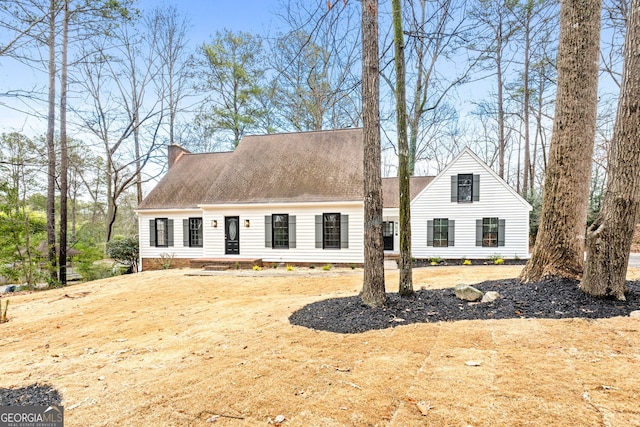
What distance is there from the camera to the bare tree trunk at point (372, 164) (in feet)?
13.4

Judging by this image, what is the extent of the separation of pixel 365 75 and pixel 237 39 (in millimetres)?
16381

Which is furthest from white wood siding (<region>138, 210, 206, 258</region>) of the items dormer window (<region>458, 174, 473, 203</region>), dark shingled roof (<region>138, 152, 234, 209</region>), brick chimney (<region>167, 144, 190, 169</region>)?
dormer window (<region>458, 174, 473, 203</region>)

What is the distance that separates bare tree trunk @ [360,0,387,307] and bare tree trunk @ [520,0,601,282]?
2.36 metres

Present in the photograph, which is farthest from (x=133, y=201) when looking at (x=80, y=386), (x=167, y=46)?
(x=80, y=386)

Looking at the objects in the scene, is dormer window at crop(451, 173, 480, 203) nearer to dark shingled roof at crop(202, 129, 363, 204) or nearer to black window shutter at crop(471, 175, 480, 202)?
black window shutter at crop(471, 175, 480, 202)

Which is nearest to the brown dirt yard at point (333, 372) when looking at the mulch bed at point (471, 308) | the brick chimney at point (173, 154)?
the mulch bed at point (471, 308)

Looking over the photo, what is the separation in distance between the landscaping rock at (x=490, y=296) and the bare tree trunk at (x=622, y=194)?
1.01 meters

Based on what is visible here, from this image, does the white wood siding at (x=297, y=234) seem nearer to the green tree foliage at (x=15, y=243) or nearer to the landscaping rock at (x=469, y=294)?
the green tree foliage at (x=15, y=243)

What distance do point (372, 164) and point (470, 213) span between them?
9164mm

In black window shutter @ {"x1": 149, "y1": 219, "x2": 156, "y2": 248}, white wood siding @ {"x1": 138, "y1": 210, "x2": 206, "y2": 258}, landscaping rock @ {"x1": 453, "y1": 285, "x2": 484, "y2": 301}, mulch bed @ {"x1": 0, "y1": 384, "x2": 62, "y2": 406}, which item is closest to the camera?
mulch bed @ {"x1": 0, "y1": 384, "x2": 62, "y2": 406}

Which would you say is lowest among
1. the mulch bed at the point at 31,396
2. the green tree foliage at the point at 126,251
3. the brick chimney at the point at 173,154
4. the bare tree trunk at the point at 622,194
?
the green tree foliage at the point at 126,251

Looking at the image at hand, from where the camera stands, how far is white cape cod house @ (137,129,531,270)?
11.0 meters

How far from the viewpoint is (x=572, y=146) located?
4488 mm

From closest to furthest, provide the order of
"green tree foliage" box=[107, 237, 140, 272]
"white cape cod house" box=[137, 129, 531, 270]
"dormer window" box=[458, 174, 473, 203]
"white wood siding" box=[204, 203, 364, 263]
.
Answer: "white wood siding" box=[204, 203, 364, 263], "white cape cod house" box=[137, 129, 531, 270], "dormer window" box=[458, 174, 473, 203], "green tree foliage" box=[107, 237, 140, 272]
